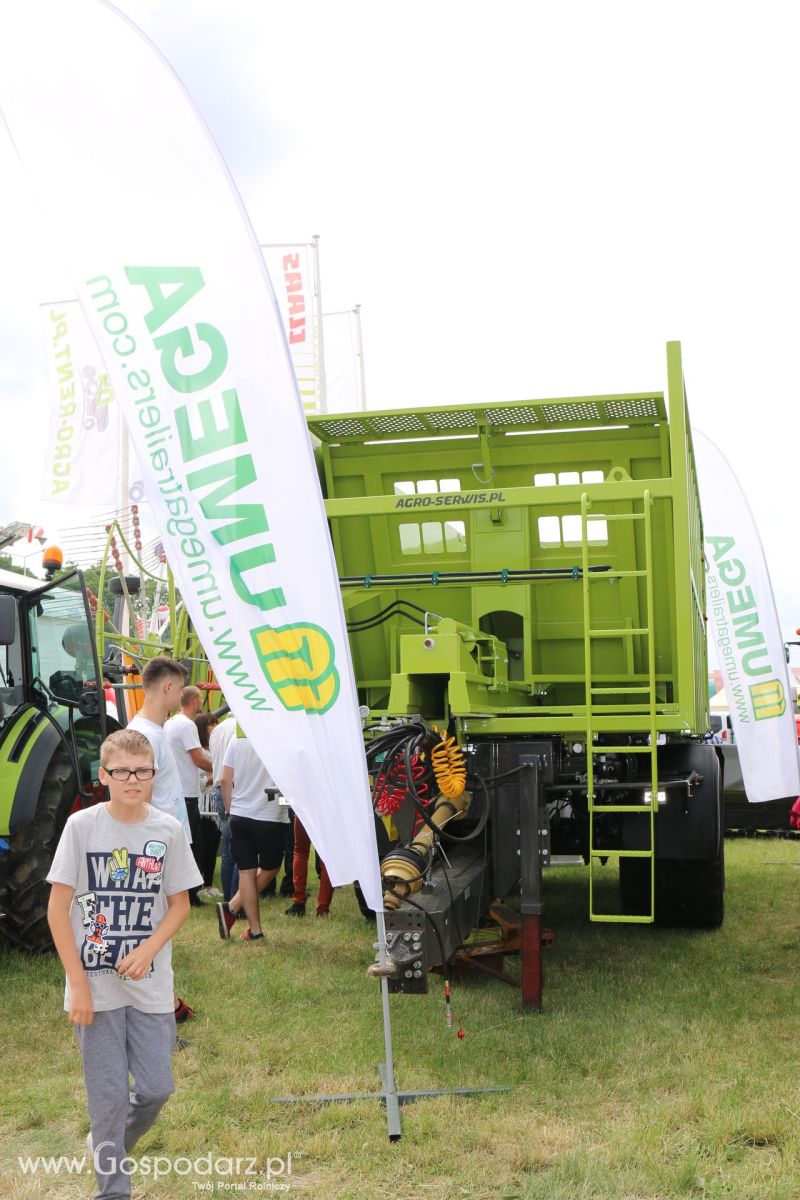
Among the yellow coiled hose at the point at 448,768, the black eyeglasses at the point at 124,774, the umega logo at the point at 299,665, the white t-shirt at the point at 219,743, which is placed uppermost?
the umega logo at the point at 299,665

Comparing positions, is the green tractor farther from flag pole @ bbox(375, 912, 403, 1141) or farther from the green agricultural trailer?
flag pole @ bbox(375, 912, 403, 1141)

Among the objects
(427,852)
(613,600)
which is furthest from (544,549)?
(427,852)

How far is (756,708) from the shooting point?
9.76 m

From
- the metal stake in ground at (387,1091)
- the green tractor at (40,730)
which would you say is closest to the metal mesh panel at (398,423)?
the green tractor at (40,730)

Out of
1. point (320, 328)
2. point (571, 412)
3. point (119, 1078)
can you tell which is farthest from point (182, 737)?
point (320, 328)

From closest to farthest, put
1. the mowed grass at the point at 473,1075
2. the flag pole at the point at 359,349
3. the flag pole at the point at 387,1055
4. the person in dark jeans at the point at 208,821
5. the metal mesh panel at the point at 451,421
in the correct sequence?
1. the mowed grass at the point at 473,1075
2. the flag pole at the point at 387,1055
3. the metal mesh panel at the point at 451,421
4. the person in dark jeans at the point at 208,821
5. the flag pole at the point at 359,349

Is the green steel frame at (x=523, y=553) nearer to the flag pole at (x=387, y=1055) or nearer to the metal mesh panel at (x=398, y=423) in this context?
the metal mesh panel at (x=398, y=423)

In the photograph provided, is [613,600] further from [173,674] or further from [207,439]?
[207,439]

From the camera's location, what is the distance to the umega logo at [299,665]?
4.25m

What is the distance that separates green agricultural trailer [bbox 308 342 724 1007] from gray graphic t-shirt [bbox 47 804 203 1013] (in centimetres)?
168

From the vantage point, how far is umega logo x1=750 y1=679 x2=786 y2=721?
9.73m

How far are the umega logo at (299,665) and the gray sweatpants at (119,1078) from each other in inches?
49.2

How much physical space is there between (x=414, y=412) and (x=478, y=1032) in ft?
11.4

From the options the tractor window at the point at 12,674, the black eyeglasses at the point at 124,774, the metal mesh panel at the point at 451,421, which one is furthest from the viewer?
the tractor window at the point at 12,674
